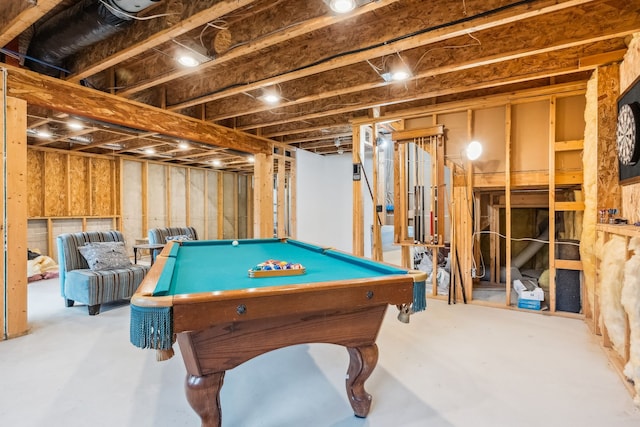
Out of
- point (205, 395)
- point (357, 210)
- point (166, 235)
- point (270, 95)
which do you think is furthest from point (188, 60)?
point (166, 235)

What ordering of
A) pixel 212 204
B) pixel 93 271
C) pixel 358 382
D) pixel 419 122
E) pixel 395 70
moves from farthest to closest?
1. pixel 212 204
2. pixel 419 122
3. pixel 93 271
4. pixel 395 70
5. pixel 358 382

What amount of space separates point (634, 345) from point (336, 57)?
2.96 m

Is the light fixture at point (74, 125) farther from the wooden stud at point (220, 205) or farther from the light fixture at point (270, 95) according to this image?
the wooden stud at point (220, 205)

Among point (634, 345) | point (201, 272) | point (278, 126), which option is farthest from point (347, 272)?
point (278, 126)

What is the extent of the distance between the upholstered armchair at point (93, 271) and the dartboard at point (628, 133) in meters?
4.91

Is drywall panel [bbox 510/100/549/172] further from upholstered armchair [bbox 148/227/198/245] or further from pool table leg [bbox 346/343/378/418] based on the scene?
upholstered armchair [bbox 148/227/198/245]

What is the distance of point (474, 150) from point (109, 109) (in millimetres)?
4246

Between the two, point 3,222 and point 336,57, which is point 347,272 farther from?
point 3,222

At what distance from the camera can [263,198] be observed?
5688 millimetres

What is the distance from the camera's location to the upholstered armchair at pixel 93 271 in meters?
3.63

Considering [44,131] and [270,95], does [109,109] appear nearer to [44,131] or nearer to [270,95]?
[270,95]

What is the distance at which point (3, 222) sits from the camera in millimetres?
2918

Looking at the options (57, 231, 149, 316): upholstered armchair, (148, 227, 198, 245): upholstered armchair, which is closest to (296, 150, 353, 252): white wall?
(148, 227, 198, 245): upholstered armchair

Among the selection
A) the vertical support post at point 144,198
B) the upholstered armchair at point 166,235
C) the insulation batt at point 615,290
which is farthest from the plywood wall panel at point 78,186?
the insulation batt at point 615,290
